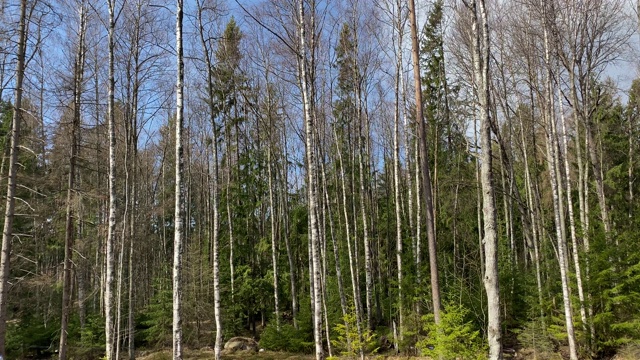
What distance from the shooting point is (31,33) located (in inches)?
382

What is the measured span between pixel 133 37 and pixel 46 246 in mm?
15863

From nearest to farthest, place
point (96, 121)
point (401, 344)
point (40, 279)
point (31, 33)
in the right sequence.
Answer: point (31, 33)
point (40, 279)
point (401, 344)
point (96, 121)

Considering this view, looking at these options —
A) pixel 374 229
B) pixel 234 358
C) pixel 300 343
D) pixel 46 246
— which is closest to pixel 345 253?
pixel 374 229

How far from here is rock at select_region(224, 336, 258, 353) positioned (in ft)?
52.3

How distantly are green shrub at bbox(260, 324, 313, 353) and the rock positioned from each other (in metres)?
0.37

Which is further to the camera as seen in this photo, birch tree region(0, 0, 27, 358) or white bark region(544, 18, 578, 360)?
white bark region(544, 18, 578, 360)

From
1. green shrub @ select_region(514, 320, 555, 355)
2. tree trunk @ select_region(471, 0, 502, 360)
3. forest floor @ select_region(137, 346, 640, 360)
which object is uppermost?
tree trunk @ select_region(471, 0, 502, 360)

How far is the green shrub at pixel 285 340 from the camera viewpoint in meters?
15.5

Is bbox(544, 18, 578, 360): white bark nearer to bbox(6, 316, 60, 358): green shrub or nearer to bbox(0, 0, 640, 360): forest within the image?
bbox(0, 0, 640, 360): forest

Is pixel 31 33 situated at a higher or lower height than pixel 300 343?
higher

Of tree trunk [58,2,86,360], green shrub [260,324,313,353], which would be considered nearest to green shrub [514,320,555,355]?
green shrub [260,324,313,353]

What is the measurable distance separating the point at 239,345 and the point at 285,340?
181cm

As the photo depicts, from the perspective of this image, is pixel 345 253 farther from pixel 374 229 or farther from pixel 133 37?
pixel 133 37

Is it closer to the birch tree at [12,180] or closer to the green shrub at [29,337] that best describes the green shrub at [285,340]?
the green shrub at [29,337]
